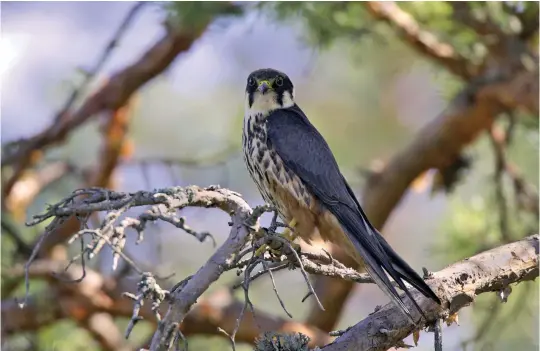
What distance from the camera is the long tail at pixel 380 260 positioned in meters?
2.43

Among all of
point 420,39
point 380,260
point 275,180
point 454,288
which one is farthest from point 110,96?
point 454,288

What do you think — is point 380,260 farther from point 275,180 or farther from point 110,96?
point 110,96

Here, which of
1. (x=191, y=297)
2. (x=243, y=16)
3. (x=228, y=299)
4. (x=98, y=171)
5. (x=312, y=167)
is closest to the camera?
(x=191, y=297)

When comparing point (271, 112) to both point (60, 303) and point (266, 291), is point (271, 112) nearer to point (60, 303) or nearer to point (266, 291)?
point (60, 303)

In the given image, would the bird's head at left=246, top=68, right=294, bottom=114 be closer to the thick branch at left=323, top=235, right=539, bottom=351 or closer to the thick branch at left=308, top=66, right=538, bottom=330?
the thick branch at left=323, top=235, right=539, bottom=351

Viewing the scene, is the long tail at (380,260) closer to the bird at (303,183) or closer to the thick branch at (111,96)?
the bird at (303,183)

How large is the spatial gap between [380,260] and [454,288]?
0.84 ft

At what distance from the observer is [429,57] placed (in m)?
4.86

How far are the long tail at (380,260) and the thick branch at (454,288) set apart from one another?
67 mm

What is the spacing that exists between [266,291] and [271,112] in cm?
398

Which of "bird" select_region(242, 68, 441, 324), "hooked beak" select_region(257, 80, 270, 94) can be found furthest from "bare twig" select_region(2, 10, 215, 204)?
"bird" select_region(242, 68, 441, 324)

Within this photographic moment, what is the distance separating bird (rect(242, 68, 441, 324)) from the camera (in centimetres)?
290

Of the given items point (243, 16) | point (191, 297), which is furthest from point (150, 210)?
point (243, 16)

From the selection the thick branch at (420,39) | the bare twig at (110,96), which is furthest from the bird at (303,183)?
the thick branch at (420,39)
